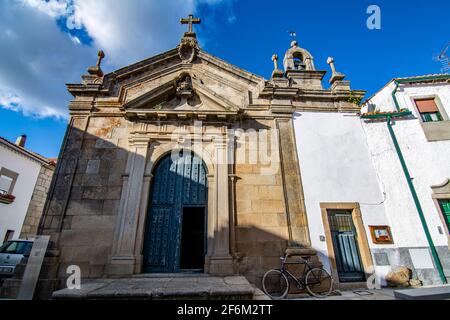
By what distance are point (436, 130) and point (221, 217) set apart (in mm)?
7724

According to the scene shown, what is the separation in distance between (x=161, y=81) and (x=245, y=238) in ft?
19.5

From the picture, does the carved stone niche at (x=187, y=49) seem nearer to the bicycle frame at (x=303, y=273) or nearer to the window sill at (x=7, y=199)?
the bicycle frame at (x=303, y=273)

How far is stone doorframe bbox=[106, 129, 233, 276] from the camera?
528 cm

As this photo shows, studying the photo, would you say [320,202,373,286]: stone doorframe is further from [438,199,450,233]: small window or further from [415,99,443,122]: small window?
[415,99,443,122]: small window

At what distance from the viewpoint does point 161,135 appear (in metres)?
6.61

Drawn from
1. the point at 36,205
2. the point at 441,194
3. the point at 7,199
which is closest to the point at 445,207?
the point at 441,194

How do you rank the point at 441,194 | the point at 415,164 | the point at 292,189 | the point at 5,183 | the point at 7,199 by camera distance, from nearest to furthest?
the point at 292,189
the point at 441,194
the point at 415,164
the point at 7,199
the point at 5,183

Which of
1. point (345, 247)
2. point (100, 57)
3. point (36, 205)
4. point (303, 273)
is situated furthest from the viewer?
point (36, 205)

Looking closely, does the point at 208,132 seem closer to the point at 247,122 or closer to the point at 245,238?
the point at 247,122

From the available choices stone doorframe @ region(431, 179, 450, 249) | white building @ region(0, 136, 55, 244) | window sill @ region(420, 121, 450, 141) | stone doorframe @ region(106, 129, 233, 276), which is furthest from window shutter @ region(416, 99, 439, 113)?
white building @ region(0, 136, 55, 244)

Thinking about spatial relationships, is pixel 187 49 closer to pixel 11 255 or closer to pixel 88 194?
pixel 88 194

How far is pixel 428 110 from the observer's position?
25.2ft

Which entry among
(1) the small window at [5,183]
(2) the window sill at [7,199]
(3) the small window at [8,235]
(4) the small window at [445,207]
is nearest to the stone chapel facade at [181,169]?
(4) the small window at [445,207]

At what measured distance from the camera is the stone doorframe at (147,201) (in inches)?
208
